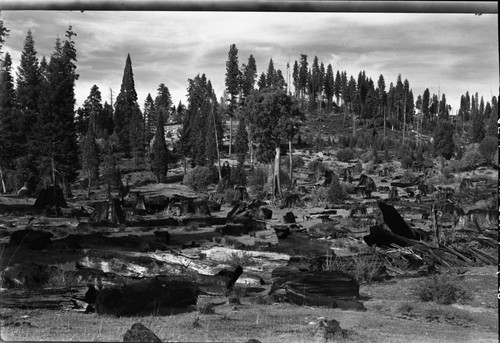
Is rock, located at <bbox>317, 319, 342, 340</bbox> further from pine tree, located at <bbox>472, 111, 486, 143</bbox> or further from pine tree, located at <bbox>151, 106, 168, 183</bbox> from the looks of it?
pine tree, located at <bbox>472, 111, 486, 143</bbox>

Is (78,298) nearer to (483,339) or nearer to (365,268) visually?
(483,339)

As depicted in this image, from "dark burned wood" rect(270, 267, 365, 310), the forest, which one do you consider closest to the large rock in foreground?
the forest

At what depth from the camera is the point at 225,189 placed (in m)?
33.8

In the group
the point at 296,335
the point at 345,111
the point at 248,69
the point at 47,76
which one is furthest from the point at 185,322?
the point at 345,111

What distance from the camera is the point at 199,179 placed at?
117 feet

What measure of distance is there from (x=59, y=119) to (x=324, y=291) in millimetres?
14851

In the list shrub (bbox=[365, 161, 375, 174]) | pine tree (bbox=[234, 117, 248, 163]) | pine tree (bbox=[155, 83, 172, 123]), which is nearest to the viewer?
pine tree (bbox=[155, 83, 172, 123])

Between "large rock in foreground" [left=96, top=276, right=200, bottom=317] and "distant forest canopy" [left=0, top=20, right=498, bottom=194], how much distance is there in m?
2.72

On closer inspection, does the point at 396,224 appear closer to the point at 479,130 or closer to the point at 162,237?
the point at 162,237

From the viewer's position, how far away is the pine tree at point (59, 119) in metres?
8.92

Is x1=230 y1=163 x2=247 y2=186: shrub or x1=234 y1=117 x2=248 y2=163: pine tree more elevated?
x1=234 y1=117 x2=248 y2=163: pine tree

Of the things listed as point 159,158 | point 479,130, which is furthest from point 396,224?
point 479,130

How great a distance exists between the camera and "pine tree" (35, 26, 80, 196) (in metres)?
8.92

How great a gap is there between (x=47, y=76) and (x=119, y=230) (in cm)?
710
